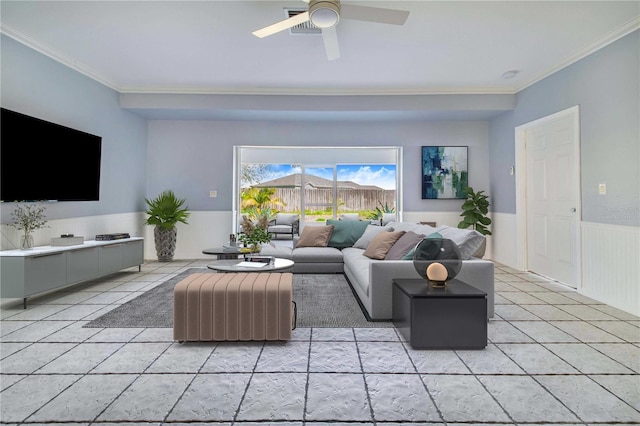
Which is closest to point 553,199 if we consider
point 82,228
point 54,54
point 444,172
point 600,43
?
point 600,43

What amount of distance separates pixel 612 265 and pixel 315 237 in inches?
140

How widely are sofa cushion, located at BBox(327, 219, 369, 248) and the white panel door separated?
8.29 ft

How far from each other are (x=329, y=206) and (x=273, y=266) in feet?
14.1

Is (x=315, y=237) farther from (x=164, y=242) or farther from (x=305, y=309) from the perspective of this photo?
(x=164, y=242)

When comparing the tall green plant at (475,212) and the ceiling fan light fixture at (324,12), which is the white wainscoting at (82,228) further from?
the tall green plant at (475,212)

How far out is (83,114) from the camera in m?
4.77

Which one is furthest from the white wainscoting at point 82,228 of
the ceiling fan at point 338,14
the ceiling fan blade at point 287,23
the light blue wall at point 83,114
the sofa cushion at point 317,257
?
the ceiling fan at point 338,14

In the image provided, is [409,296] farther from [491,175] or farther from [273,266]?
[491,175]

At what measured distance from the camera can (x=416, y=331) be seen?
2461 mm

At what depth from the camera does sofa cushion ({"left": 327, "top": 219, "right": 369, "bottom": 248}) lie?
534cm

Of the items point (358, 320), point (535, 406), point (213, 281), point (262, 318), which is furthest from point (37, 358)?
point (535, 406)

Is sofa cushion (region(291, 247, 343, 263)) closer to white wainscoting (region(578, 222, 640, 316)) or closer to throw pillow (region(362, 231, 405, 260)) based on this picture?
throw pillow (region(362, 231, 405, 260))

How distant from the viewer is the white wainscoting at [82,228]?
12.1ft

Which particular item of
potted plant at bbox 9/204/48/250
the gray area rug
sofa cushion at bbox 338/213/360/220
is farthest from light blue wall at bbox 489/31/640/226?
potted plant at bbox 9/204/48/250
